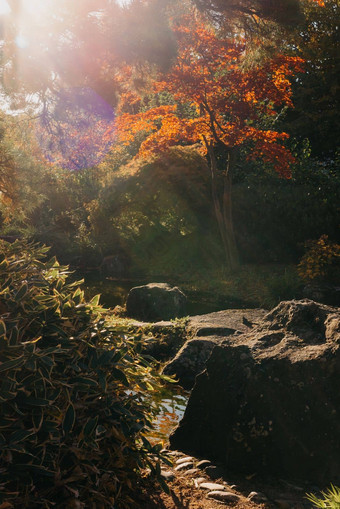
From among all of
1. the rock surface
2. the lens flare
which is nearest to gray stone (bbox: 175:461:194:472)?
the rock surface

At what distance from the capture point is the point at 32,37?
11281 millimetres

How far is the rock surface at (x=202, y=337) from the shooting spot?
18.2 feet

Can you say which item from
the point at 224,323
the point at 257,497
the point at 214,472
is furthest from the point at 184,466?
the point at 224,323

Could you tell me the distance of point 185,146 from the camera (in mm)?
15688

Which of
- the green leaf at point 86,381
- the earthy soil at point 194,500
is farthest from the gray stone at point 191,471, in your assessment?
the green leaf at point 86,381

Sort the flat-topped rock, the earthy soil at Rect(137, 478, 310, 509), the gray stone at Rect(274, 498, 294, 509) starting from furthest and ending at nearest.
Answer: the flat-topped rock < the gray stone at Rect(274, 498, 294, 509) < the earthy soil at Rect(137, 478, 310, 509)

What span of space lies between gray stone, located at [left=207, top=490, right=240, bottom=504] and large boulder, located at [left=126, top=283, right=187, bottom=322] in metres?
6.25

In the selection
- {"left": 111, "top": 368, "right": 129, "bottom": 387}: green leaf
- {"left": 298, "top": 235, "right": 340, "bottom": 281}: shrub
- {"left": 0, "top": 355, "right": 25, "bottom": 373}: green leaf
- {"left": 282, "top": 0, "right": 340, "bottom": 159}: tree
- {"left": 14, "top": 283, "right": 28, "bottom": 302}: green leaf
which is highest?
{"left": 282, "top": 0, "right": 340, "bottom": 159}: tree

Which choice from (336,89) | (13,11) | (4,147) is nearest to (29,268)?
(4,147)

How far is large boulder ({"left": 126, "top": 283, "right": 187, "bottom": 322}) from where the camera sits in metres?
9.40

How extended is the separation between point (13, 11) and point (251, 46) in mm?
5435

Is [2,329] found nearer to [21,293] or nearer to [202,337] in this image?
[21,293]

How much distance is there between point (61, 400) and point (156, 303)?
703 cm

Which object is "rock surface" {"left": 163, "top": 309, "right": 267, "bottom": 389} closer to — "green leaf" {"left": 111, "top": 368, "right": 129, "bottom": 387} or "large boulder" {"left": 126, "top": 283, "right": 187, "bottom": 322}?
"large boulder" {"left": 126, "top": 283, "right": 187, "bottom": 322}
